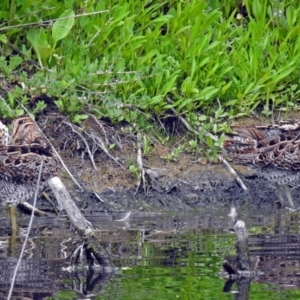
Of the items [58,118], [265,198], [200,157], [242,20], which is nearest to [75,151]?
[58,118]

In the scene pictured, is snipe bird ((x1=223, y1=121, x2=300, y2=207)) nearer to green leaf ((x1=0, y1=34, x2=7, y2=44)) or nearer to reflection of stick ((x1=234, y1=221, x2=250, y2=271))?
green leaf ((x1=0, y1=34, x2=7, y2=44))

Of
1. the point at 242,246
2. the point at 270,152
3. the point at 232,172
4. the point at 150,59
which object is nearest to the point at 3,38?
the point at 150,59

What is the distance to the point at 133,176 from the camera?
971cm

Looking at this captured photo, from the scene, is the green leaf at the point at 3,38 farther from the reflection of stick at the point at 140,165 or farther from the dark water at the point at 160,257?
the dark water at the point at 160,257

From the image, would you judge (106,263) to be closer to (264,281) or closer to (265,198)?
(264,281)

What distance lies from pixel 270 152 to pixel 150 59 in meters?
1.46

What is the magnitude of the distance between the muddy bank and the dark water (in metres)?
0.25

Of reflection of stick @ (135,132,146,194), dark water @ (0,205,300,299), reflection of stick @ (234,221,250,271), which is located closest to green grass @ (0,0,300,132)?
reflection of stick @ (135,132,146,194)

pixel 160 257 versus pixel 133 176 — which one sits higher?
pixel 133 176

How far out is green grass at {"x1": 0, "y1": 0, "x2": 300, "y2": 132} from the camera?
9.80m

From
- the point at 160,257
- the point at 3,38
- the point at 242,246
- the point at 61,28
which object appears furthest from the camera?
the point at 61,28

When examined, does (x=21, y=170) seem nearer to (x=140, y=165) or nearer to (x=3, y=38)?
(x=140, y=165)

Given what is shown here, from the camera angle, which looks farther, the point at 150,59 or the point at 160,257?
the point at 150,59

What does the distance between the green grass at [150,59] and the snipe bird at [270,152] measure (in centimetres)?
33
